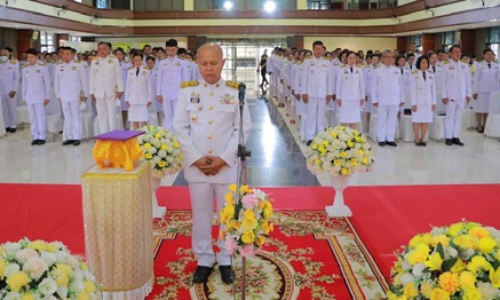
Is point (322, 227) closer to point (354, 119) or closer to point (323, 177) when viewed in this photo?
point (323, 177)

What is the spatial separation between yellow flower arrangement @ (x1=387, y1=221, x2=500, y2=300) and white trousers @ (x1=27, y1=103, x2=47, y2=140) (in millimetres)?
8350

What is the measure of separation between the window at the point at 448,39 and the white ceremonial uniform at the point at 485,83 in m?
10.2

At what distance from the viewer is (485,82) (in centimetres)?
1026

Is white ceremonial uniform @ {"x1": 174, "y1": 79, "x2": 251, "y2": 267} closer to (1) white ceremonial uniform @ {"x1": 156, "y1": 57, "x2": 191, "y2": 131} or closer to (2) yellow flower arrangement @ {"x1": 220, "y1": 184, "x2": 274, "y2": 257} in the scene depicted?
(2) yellow flower arrangement @ {"x1": 220, "y1": 184, "x2": 274, "y2": 257}

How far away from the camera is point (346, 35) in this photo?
25141mm

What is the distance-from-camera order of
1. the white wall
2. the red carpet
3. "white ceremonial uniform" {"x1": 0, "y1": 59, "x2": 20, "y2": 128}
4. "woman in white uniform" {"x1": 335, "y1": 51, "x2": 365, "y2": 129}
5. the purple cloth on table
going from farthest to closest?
1. the white wall
2. "white ceremonial uniform" {"x1": 0, "y1": 59, "x2": 20, "y2": 128}
3. "woman in white uniform" {"x1": 335, "y1": 51, "x2": 365, "y2": 129}
4. the red carpet
5. the purple cloth on table

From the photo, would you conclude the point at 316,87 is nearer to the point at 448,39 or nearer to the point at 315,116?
the point at 315,116

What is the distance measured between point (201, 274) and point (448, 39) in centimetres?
1913

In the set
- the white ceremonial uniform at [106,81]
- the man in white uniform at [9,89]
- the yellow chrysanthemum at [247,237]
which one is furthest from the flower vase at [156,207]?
the man in white uniform at [9,89]

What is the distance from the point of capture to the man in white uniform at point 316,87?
886 centimetres

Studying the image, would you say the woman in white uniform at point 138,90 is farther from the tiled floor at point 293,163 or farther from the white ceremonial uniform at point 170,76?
the tiled floor at point 293,163

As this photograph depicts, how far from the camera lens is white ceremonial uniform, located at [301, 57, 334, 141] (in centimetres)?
888

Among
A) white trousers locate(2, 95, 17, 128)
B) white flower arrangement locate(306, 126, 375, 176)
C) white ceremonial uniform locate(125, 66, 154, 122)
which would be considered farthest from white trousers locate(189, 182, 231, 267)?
white trousers locate(2, 95, 17, 128)

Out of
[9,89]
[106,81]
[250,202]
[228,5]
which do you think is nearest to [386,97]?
[106,81]
